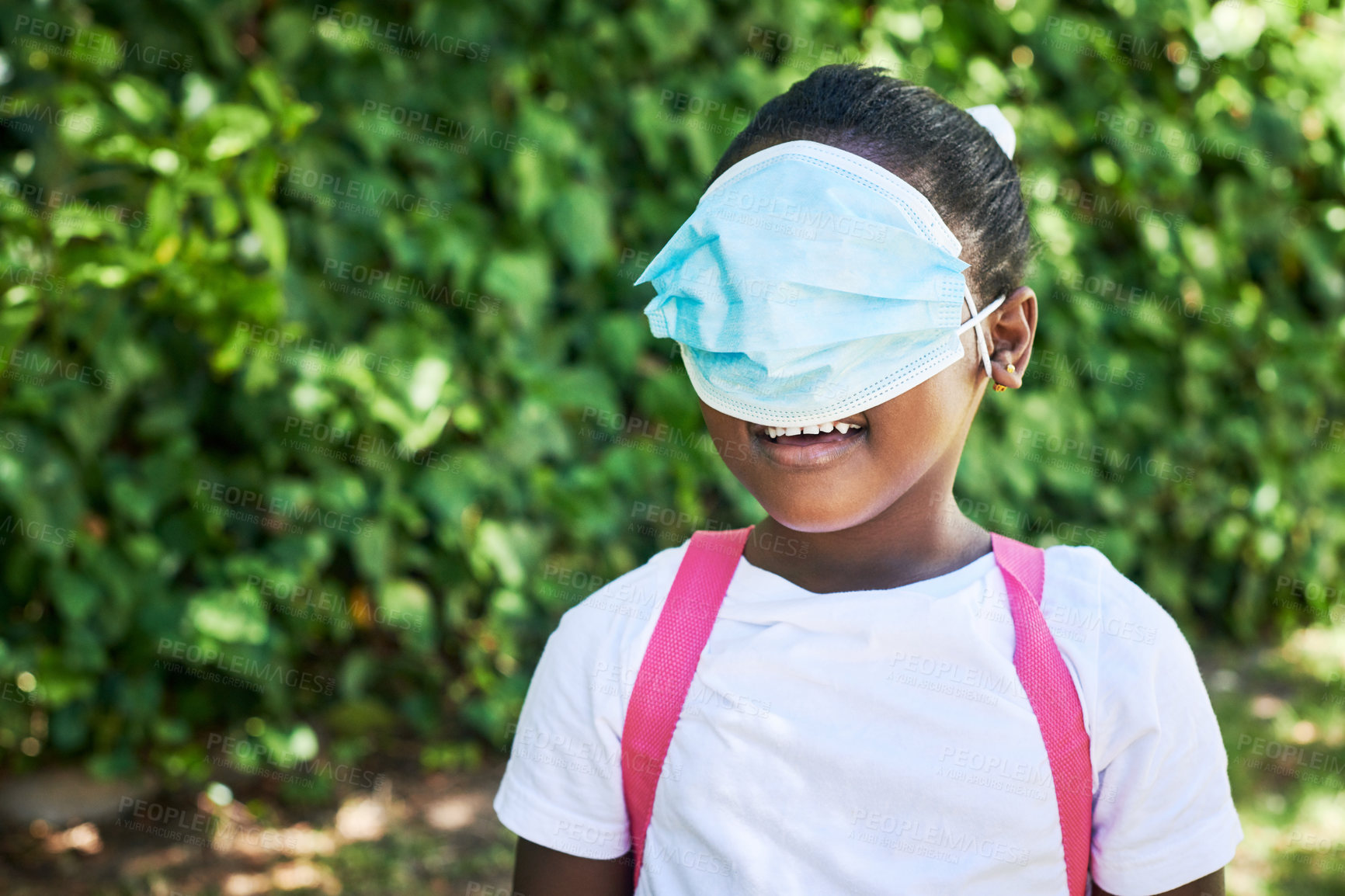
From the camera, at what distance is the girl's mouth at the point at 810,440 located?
4.76ft

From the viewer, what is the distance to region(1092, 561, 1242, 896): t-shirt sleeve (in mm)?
1365

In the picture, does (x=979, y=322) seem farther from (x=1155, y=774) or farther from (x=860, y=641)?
(x=1155, y=774)

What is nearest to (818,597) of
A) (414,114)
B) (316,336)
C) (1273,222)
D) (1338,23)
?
(316,336)

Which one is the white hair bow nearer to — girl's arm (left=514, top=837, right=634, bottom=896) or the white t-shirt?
the white t-shirt

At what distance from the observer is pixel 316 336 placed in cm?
321

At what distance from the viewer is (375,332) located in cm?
323

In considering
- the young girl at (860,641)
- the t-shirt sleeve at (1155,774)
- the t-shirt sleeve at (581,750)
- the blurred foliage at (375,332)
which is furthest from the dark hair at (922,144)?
the blurred foliage at (375,332)

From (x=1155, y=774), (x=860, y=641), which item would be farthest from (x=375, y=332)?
(x=1155, y=774)

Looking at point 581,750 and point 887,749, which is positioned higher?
point 887,749

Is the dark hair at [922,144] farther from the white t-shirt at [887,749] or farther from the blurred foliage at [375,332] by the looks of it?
the blurred foliage at [375,332]

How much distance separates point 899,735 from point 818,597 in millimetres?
199

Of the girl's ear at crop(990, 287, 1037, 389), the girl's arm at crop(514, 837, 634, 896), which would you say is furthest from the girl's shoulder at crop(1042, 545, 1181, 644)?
the girl's arm at crop(514, 837, 634, 896)

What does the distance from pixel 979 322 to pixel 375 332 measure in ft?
6.90

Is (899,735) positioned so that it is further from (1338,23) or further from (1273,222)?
(1338,23)
